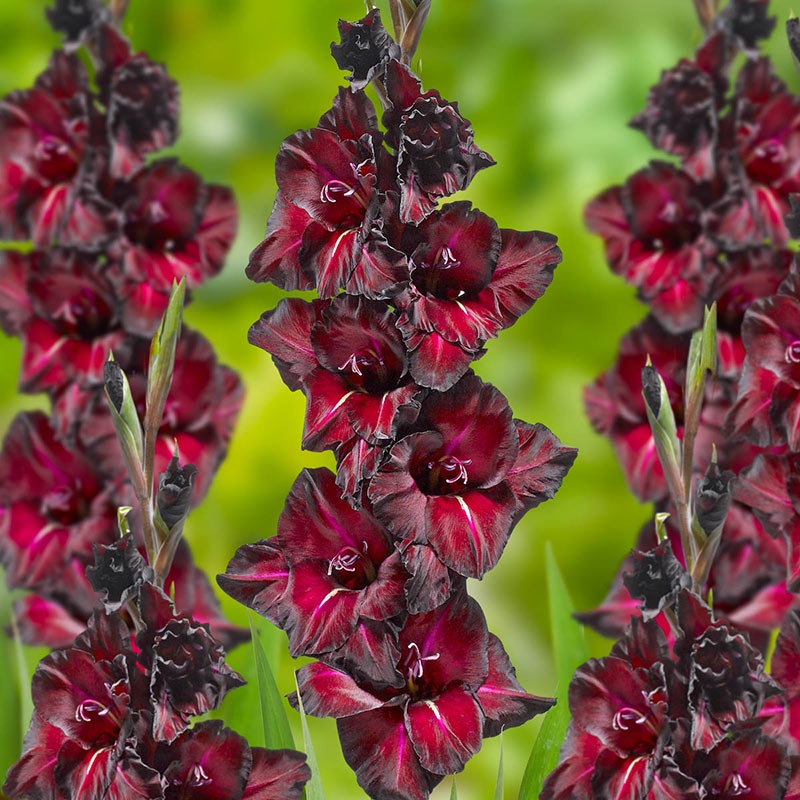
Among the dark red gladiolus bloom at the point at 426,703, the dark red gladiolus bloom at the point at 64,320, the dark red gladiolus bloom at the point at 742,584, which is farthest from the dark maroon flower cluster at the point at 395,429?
the dark red gladiolus bloom at the point at 64,320

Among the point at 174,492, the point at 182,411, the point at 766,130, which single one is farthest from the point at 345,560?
the point at 766,130

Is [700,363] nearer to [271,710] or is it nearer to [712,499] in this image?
[712,499]

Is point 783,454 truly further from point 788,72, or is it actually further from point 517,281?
point 788,72

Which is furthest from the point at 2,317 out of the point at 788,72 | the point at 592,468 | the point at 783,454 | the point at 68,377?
the point at 788,72

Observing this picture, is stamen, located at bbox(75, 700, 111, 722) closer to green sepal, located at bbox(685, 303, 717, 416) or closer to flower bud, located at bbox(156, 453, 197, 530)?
flower bud, located at bbox(156, 453, 197, 530)

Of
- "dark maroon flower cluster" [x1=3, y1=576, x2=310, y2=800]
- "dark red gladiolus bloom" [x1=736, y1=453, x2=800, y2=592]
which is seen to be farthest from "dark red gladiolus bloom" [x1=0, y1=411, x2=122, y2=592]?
"dark red gladiolus bloom" [x1=736, y1=453, x2=800, y2=592]

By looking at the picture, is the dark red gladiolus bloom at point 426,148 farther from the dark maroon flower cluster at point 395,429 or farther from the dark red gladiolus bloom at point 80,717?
the dark red gladiolus bloom at point 80,717
